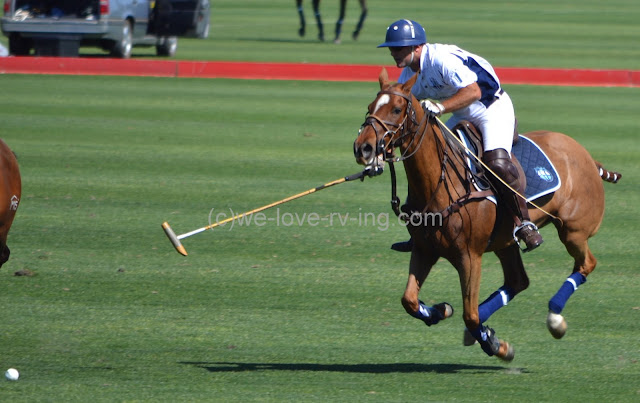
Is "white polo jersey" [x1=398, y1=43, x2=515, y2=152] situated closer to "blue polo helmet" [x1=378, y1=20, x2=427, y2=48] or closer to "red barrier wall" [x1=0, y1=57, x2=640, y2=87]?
"blue polo helmet" [x1=378, y1=20, x2=427, y2=48]

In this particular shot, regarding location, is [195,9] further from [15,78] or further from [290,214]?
[290,214]

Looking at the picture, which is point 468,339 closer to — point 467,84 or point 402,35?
point 467,84

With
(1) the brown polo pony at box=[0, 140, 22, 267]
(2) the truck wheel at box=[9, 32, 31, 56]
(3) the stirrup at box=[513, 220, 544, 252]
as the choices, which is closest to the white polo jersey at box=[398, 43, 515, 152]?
(3) the stirrup at box=[513, 220, 544, 252]

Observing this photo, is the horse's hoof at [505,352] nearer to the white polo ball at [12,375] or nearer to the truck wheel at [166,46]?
the white polo ball at [12,375]

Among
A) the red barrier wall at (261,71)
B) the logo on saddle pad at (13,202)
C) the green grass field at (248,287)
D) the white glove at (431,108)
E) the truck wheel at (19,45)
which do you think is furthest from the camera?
the truck wheel at (19,45)

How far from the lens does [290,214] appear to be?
455 inches

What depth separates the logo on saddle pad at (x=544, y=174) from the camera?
25.6ft

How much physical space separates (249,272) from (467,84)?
10.5 feet

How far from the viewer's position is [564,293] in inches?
304

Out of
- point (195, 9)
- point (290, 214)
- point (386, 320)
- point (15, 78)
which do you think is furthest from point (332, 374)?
point (195, 9)

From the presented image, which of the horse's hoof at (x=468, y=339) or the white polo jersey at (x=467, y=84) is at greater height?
the white polo jersey at (x=467, y=84)

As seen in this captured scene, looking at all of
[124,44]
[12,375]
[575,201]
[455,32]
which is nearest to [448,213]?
[575,201]

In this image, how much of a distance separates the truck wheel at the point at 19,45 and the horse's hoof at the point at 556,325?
17063mm

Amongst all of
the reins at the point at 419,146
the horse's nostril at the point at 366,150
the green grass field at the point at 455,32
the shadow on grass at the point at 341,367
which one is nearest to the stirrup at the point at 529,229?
the reins at the point at 419,146
